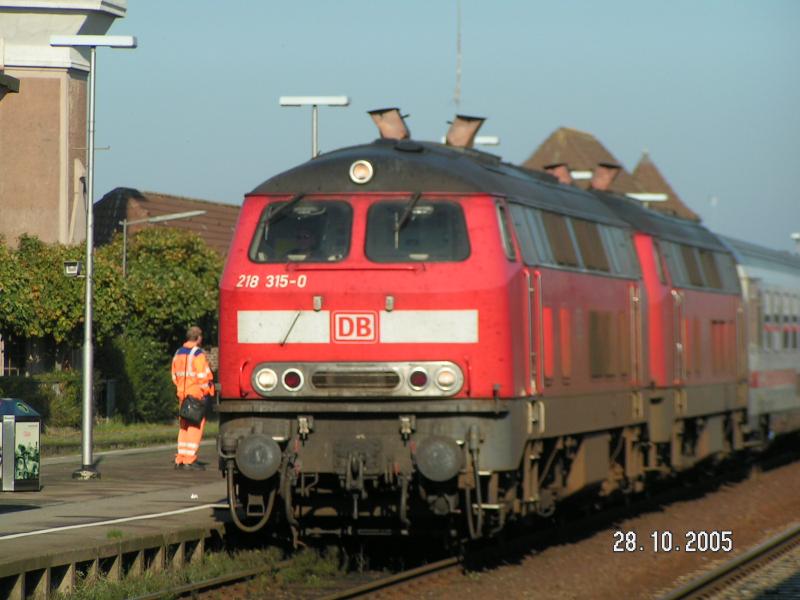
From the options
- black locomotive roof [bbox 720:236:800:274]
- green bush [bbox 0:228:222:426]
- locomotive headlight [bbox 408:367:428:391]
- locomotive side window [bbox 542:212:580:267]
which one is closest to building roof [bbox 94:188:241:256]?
green bush [bbox 0:228:222:426]

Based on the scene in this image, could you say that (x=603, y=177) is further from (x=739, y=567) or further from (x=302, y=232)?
(x=302, y=232)

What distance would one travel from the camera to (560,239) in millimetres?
15633

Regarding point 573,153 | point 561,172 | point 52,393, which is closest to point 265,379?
point 561,172

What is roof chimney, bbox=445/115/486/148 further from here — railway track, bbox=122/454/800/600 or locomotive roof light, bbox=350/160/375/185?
railway track, bbox=122/454/800/600

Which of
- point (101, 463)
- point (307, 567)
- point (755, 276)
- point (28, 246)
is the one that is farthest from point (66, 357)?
point (307, 567)

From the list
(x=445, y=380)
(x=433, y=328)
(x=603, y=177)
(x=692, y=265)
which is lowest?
(x=445, y=380)

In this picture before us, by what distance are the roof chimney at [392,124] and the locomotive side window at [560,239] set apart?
5.29ft

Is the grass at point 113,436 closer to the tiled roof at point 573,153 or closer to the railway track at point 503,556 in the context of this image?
the railway track at point 503,556

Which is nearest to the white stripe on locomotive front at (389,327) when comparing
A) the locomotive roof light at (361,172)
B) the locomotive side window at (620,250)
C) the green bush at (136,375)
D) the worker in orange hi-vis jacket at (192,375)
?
the locomotive roof light at (361,172)

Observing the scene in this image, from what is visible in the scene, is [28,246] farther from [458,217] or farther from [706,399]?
[458,217]

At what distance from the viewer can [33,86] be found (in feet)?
144

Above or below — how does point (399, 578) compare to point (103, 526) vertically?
below

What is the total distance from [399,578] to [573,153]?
239 feet

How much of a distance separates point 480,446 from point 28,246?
27807 millimetres
